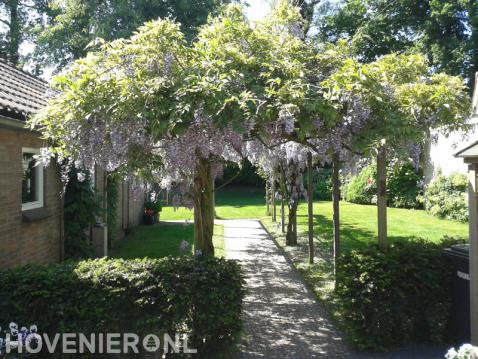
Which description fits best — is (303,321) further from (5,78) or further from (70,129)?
(5,78)

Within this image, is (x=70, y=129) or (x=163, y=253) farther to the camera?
(x=163, y=253)

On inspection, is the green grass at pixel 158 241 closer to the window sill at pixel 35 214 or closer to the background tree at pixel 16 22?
the window sill at pixel 35 214

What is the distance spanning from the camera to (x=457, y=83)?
17.9 ft

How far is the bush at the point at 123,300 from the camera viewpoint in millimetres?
4348

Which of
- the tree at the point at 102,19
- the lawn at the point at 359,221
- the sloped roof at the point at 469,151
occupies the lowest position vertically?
the lawn at the point at 359,221

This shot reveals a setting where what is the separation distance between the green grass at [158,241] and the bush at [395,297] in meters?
5.66

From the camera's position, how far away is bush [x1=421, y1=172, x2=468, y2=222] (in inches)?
608

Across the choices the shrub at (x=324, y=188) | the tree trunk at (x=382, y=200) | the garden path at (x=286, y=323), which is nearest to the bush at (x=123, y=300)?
the garden path at (x=286, y=323)

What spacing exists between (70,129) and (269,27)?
3180 mm

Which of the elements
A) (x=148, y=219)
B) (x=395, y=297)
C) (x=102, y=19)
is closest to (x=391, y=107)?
(x=395, y=297)

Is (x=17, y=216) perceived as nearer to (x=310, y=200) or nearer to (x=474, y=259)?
(x=310, y=200)

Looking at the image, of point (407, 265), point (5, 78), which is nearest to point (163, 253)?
point (5, 78)

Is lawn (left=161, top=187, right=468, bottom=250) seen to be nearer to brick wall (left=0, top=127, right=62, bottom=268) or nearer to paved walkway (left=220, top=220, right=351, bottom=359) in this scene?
paved walkway (left=220, top=220, right=351, bottom=359)

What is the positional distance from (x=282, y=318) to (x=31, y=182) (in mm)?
4824
